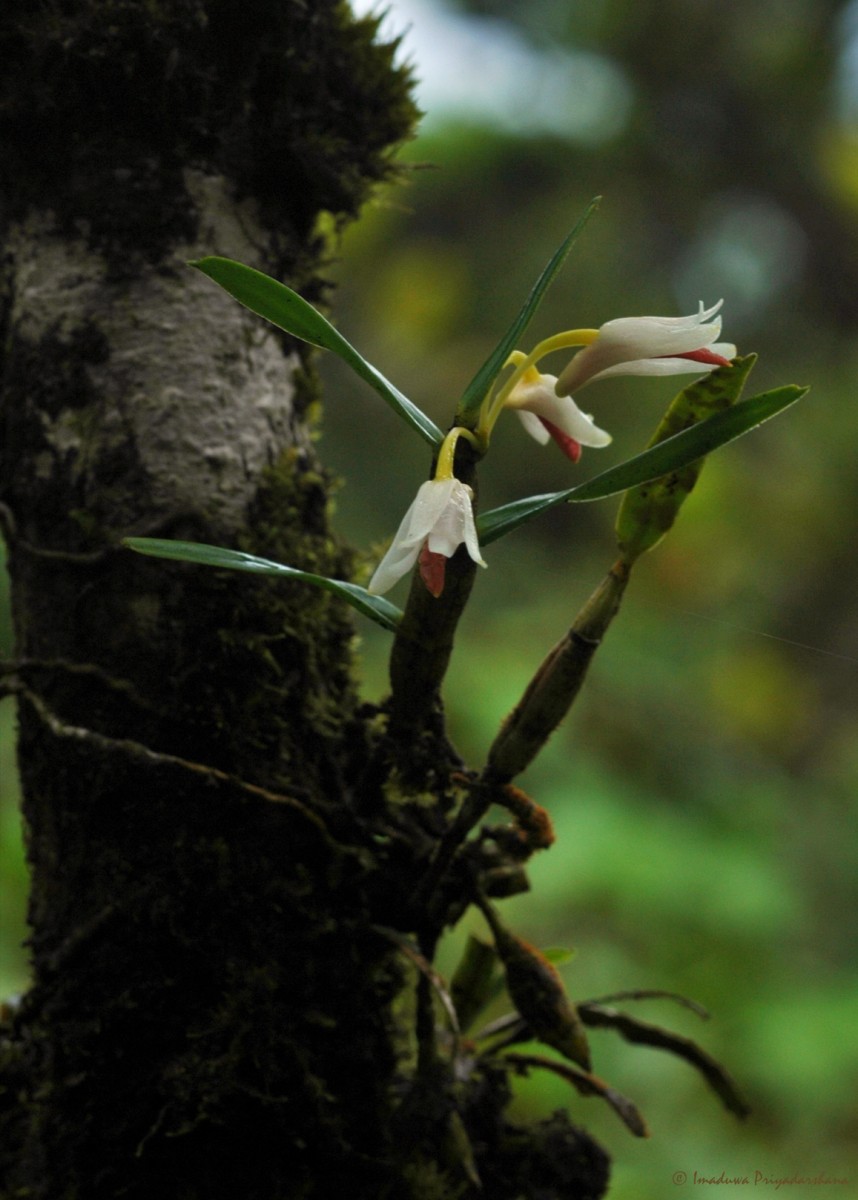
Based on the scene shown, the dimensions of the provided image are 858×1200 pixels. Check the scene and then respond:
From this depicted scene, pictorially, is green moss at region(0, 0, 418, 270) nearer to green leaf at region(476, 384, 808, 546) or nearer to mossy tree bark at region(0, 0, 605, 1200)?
mossy tree bark at region(0, 0, 605, 1200)

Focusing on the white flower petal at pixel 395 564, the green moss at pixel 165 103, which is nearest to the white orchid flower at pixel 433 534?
the white flower petal at pixel 395 564

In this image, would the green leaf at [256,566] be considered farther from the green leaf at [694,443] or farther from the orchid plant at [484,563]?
the green leaf at [694,443]

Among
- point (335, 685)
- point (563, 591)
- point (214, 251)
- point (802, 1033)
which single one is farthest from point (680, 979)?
point (214, 251)

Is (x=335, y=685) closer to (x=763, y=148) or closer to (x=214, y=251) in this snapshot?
(x=214, y=251)

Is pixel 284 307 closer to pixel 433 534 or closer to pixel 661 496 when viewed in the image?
pixel 433 534

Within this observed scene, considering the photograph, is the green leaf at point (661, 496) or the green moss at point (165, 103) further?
the green moss at point (165, 103)

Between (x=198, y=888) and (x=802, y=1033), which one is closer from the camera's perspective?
(x=198, y=888)

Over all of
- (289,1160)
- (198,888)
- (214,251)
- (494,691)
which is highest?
(214,251)

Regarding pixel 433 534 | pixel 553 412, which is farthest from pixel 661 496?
pixel 433 534

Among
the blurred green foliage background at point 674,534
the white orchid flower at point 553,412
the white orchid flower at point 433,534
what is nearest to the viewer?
the white orchid flower at point 433,534
